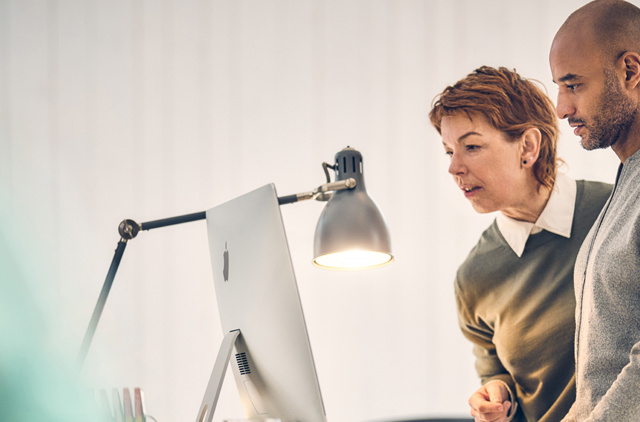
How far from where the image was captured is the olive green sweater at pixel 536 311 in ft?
5.32

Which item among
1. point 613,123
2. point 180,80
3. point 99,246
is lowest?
point 99,246

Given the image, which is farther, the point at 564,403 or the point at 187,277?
the point at 187,277

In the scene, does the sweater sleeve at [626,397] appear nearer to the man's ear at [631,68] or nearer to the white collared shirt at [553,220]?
the man's ear at [631,68]

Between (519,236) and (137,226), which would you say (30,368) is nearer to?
(137,226)

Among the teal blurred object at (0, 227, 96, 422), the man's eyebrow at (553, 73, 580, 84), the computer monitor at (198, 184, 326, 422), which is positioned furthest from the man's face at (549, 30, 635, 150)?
the teal blurred object at (0, 227, 96, 422)

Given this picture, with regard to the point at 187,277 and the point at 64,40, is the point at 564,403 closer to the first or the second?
the point at 187,277

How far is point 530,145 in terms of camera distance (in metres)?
1.74

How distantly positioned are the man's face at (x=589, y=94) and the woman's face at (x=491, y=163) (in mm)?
479

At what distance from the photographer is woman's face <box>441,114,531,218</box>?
1.72m

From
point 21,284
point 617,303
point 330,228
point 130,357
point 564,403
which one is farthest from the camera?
point 130,357

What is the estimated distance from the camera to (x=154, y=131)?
8.96 feet

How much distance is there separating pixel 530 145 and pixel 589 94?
0.55m

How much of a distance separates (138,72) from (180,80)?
0.19 m

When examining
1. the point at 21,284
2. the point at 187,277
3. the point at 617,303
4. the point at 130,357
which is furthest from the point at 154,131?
the point at 21,284
